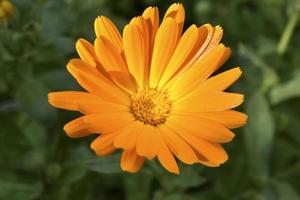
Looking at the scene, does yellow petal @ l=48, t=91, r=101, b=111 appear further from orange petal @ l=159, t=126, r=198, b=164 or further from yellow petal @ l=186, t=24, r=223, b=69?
yellow petal @ l=186, t=24, r=223, b=69

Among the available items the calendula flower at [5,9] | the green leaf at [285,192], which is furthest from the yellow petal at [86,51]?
the green leaf at [285,192]

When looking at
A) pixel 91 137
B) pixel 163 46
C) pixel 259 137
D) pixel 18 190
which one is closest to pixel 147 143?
pixel 163 46

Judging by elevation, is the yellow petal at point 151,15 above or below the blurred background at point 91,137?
above

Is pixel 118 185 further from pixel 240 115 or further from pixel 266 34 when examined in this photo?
pixel 240 115

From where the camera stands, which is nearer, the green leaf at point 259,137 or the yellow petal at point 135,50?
the yellow petal at point 135,50

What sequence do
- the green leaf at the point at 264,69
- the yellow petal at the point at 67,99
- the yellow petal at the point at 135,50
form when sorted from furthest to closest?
the green leaf at the point at 264,69
the yellow petal at the point at 135,50
the yellow petal at the point at 67,99

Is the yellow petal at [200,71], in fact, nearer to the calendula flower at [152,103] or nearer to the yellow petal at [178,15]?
the calendula flower at [152,103]

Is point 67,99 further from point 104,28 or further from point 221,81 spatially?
point 221,81
